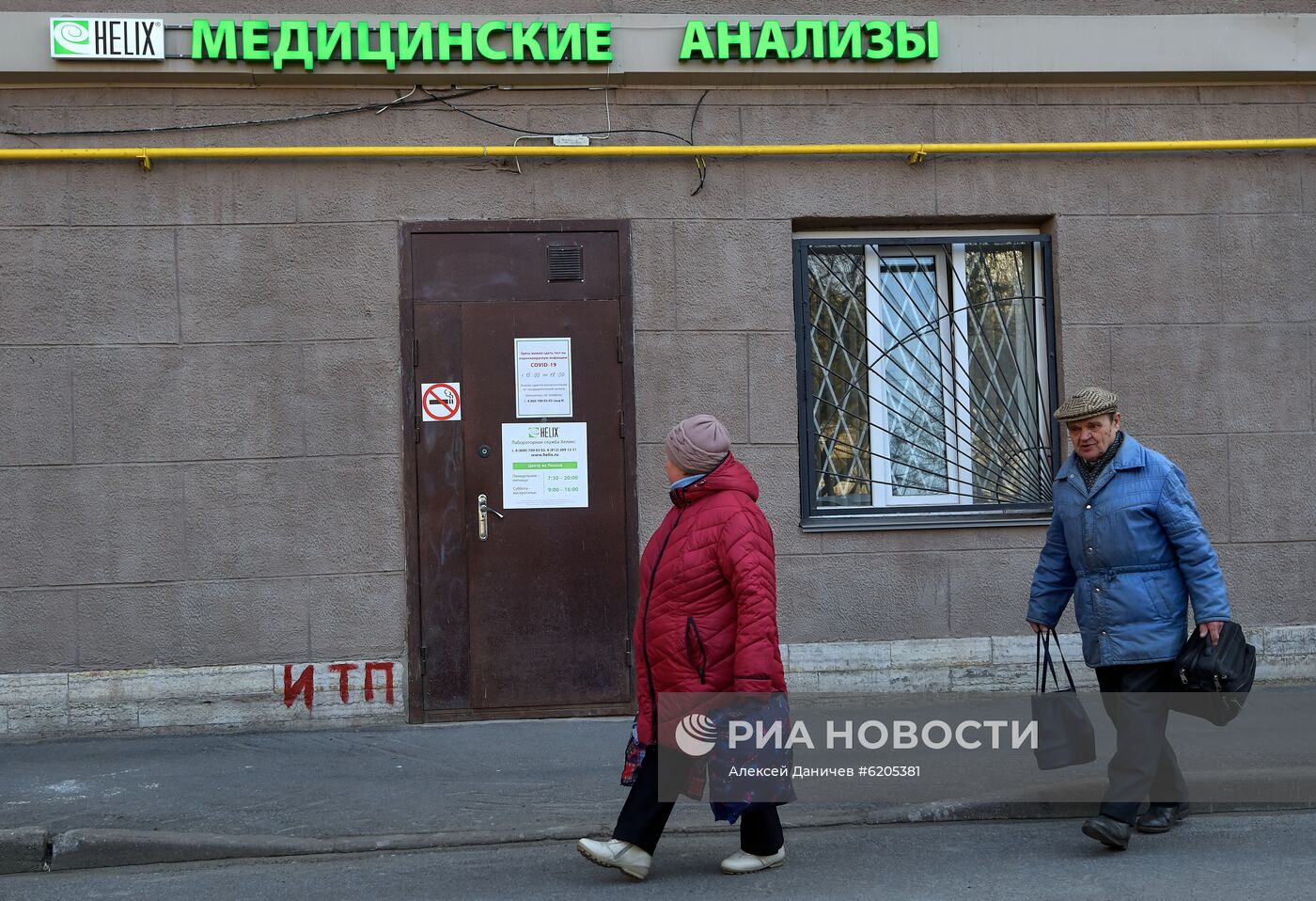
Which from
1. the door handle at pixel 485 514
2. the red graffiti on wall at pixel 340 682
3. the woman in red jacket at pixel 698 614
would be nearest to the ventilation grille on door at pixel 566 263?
the door handle at pixel 485 514

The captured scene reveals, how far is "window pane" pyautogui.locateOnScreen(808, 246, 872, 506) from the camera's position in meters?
7.45

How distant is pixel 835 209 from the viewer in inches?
286

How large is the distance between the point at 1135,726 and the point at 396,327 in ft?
14.1

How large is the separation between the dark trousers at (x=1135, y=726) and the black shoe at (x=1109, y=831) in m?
0.03

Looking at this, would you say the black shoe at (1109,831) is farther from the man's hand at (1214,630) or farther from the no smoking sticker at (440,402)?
the no smoking sticker at (440,402)

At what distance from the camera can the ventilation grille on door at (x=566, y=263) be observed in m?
7.06

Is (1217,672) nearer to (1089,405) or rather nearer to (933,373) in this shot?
(1089,405)

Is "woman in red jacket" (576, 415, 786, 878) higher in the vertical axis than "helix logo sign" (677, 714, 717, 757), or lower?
higher

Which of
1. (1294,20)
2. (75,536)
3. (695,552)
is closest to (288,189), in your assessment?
(75,536)

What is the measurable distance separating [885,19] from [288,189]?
347 cm

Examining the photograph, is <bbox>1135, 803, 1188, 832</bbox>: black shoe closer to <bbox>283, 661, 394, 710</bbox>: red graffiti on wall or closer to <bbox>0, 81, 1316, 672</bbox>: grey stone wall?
<bbox>0, 81, 1316, 672</bbox>: grey stone wall

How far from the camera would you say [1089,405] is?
4.77 meters

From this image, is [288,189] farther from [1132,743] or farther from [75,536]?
[1132,743]

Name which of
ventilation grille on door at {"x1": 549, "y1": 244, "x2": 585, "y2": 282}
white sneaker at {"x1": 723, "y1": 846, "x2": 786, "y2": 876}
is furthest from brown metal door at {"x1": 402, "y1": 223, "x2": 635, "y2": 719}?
white sneaker at {"x1": 723, "y1": 846, "x2": 786, "y2": 876}
